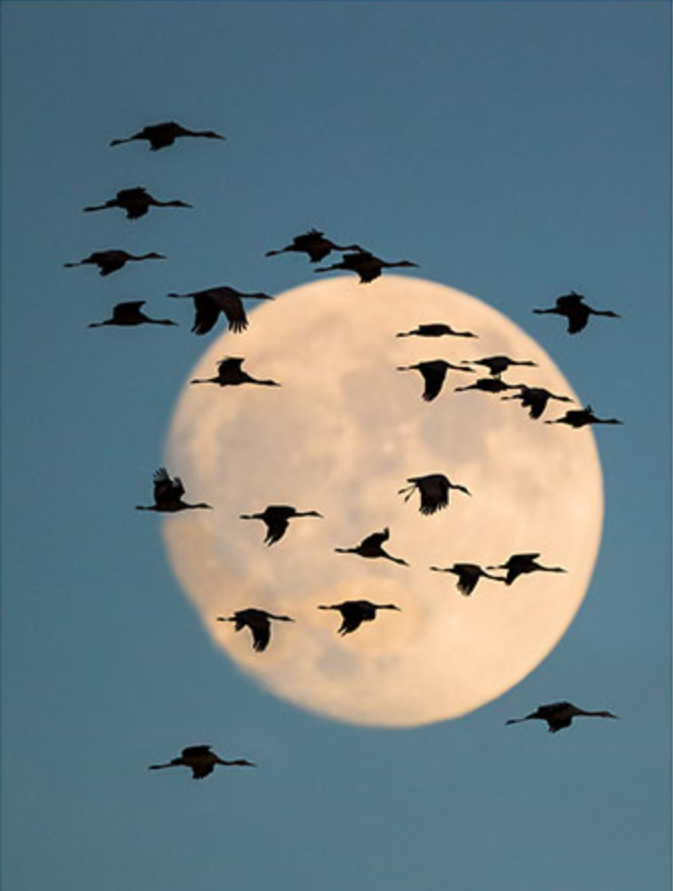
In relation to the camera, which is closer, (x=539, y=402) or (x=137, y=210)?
(x=137, y=210)

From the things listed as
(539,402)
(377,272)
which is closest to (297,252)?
(377,272)

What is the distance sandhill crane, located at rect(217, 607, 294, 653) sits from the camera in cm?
9156

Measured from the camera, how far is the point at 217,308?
86688 mm

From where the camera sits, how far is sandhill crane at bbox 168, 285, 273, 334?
86062 mm

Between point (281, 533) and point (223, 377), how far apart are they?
4.17 metres

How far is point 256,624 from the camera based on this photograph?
92375 millimetres

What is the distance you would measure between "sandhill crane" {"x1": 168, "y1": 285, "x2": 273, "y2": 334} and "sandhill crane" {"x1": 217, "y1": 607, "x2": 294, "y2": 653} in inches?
330

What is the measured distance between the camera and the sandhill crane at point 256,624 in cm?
9156

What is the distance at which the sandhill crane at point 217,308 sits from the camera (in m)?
86.1

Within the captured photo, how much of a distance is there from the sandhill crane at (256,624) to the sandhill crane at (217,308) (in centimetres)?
839

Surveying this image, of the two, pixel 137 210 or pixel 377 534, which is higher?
pixel 137 210

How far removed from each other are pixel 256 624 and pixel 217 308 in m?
9.47

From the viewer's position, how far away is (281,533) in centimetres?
9306

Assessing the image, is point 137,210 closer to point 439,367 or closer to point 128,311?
point 128,311
